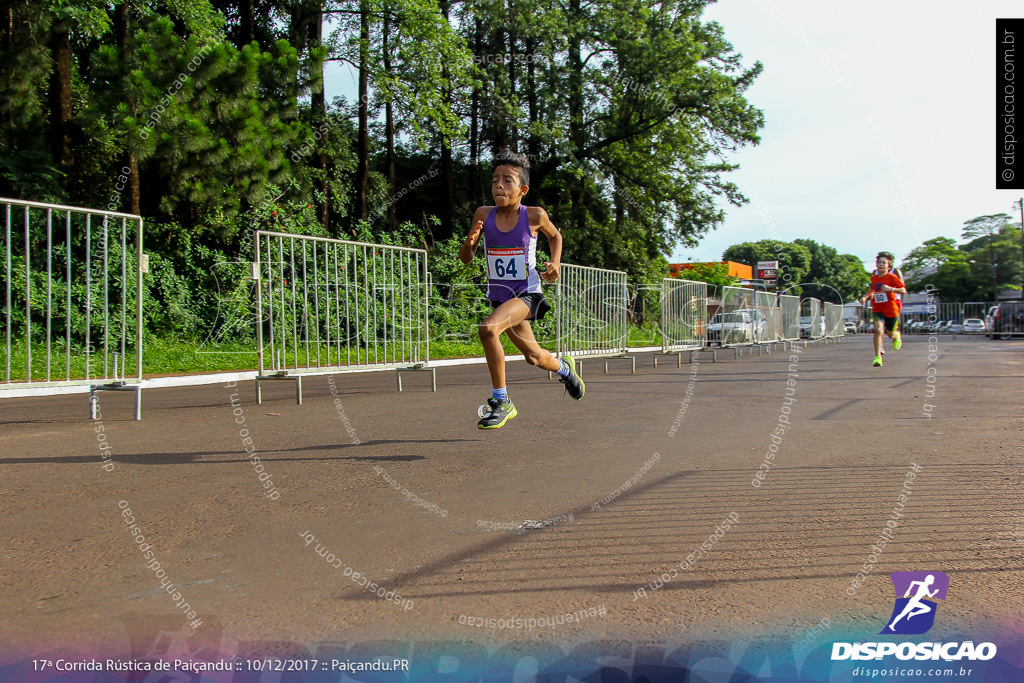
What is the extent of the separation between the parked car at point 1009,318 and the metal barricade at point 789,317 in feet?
62.5

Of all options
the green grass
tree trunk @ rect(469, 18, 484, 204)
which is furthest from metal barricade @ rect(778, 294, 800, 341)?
the green grass

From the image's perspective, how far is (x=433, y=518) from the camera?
13.0ft

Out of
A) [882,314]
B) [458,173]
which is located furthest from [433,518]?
[458,173]

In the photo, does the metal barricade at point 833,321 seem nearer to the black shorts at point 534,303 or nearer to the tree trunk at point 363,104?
the tree trunk at point 363,104

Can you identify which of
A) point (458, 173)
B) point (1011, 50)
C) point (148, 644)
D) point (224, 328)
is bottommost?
point (148, 644)

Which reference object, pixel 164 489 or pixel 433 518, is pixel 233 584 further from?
pixel 164 489

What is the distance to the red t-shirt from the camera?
15.2 metres

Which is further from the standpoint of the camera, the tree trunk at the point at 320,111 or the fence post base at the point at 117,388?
the tree trunk at the point at 320,111

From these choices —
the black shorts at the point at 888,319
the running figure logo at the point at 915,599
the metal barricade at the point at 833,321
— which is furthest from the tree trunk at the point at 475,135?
the running figure logo at the point at 915,599

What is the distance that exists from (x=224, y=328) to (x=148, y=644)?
16.1 m

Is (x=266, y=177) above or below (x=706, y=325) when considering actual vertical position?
above

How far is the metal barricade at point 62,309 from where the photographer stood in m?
7.45

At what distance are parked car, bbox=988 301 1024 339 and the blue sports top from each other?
47430 mm

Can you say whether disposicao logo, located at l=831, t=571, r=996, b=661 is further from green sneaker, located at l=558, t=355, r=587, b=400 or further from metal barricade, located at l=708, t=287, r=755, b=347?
metal barricade, located at l=708, t=287, r=755, b=347
